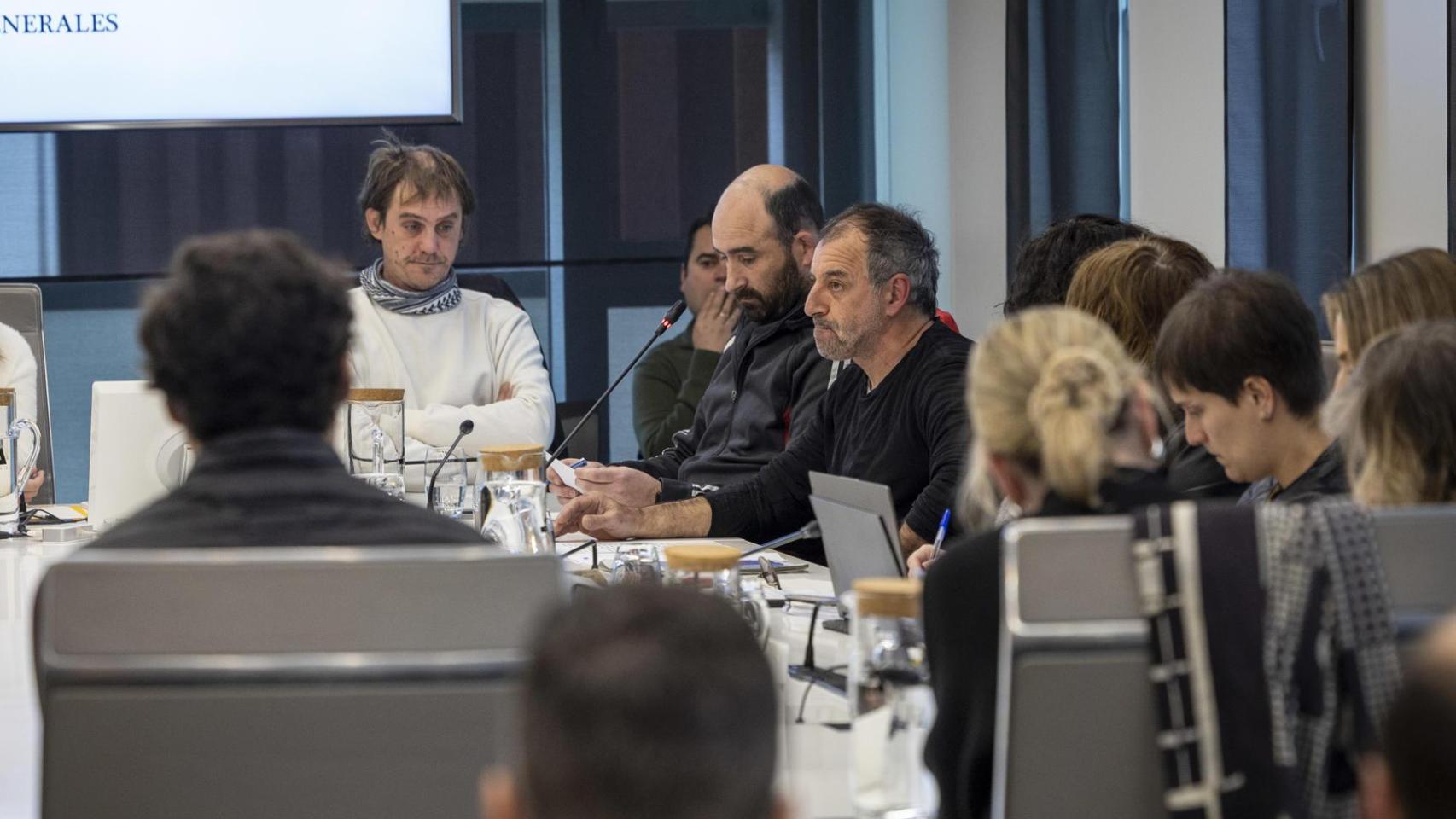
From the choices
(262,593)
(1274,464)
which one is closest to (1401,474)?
(1274,464)

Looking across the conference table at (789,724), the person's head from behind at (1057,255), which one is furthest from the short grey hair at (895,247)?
the conference table at (789,724)

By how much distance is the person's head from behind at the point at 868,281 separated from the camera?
2.92 meters

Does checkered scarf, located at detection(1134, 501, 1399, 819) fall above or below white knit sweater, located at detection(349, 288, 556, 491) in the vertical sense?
below

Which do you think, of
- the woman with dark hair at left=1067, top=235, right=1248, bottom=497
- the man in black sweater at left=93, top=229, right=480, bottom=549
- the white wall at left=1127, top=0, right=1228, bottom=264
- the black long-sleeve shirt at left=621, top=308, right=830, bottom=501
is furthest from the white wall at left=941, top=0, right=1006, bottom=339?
the man in black sweater at left=93, top=229, right=480, bottom=549

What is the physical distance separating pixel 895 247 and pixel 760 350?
581 mm

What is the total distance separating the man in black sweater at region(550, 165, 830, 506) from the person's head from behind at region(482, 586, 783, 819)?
2502 mm

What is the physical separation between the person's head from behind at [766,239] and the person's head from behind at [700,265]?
1071 millimetres

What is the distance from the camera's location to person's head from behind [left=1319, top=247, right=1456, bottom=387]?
200cm

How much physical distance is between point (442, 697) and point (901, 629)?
1.63 feet

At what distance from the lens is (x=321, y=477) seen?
4.05 ft

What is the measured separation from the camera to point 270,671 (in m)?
1.06

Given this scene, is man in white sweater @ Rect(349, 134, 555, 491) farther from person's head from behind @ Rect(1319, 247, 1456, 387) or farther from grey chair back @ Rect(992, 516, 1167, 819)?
grey chair back @ Rect(992, 516, 1167, 819)

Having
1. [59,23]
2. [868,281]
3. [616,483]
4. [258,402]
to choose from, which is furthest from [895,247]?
[59,23]

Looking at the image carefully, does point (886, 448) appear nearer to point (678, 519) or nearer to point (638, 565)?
point (678, 519)
